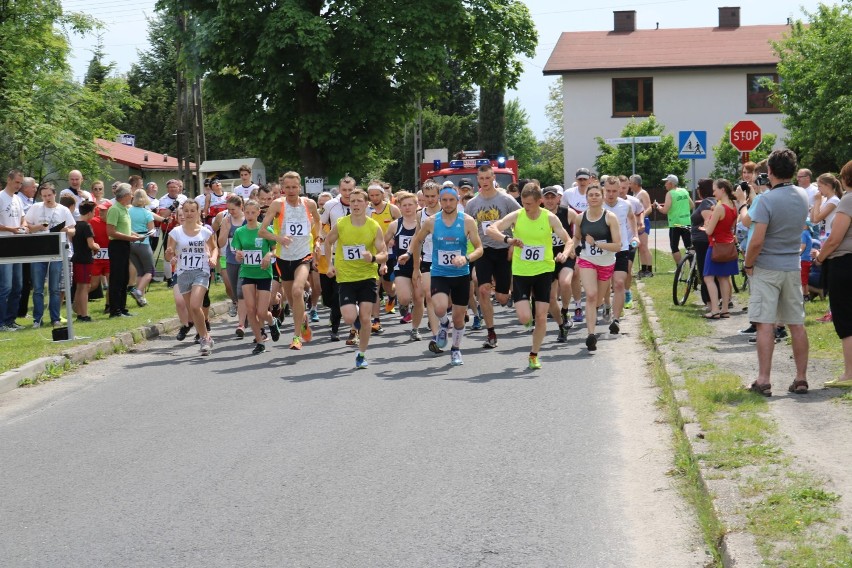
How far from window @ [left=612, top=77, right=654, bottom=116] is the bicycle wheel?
1788 inches

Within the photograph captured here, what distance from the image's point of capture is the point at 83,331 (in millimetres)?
15633

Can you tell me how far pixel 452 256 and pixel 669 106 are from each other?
167 feet

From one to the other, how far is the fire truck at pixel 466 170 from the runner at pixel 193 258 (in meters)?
12.4

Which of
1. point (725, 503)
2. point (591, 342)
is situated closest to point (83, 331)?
point (591, 342)

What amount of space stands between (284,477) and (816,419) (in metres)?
3.82

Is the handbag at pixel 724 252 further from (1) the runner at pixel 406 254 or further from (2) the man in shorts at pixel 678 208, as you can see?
(2) the man in shorts at pixel 678 208

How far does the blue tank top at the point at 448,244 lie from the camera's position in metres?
12.9

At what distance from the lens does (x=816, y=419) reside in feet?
27.5

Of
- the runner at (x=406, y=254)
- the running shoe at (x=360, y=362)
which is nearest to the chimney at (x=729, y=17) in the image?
the runner at (x=406, y=254)

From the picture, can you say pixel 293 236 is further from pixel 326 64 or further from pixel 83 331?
pixel 326 64

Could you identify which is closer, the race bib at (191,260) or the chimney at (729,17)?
the race bib at (191,260)

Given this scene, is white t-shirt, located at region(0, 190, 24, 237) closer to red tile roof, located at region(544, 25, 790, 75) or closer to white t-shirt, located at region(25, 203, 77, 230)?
white t-shirt, located at region(25, 203, 77, 230)

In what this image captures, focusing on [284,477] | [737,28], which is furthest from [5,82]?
[737,28]

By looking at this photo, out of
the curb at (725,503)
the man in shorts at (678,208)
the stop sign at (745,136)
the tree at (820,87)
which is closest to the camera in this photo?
the curb at (725,503)
